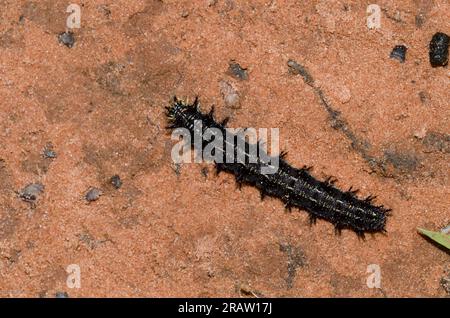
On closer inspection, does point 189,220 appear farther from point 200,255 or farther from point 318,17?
point 318,17

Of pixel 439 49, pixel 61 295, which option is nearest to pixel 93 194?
pixel 61 295

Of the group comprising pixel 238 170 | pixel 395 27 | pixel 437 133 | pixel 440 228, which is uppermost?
pixel 395 27

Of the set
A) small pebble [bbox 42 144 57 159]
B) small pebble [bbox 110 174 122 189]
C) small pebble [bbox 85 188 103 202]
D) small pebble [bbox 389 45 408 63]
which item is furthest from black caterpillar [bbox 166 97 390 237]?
small pebble [bbox 389 45 408 63]

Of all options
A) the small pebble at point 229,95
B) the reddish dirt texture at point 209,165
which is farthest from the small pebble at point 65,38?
the small pebble at point 229,95

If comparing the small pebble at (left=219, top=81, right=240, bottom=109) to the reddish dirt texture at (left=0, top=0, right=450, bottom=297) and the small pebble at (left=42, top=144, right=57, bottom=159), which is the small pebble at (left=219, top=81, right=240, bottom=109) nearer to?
the reddish dirt texture at (left=0, top=0, right=450, bottom=297)

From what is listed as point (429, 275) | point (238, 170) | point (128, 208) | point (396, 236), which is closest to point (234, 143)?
point (238, 170)

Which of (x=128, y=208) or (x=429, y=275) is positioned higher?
(x=128, y=208)

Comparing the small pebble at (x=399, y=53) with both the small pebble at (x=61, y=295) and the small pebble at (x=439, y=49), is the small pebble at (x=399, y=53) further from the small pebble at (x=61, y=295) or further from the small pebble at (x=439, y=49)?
the small pebble at (x=61, y=295)
